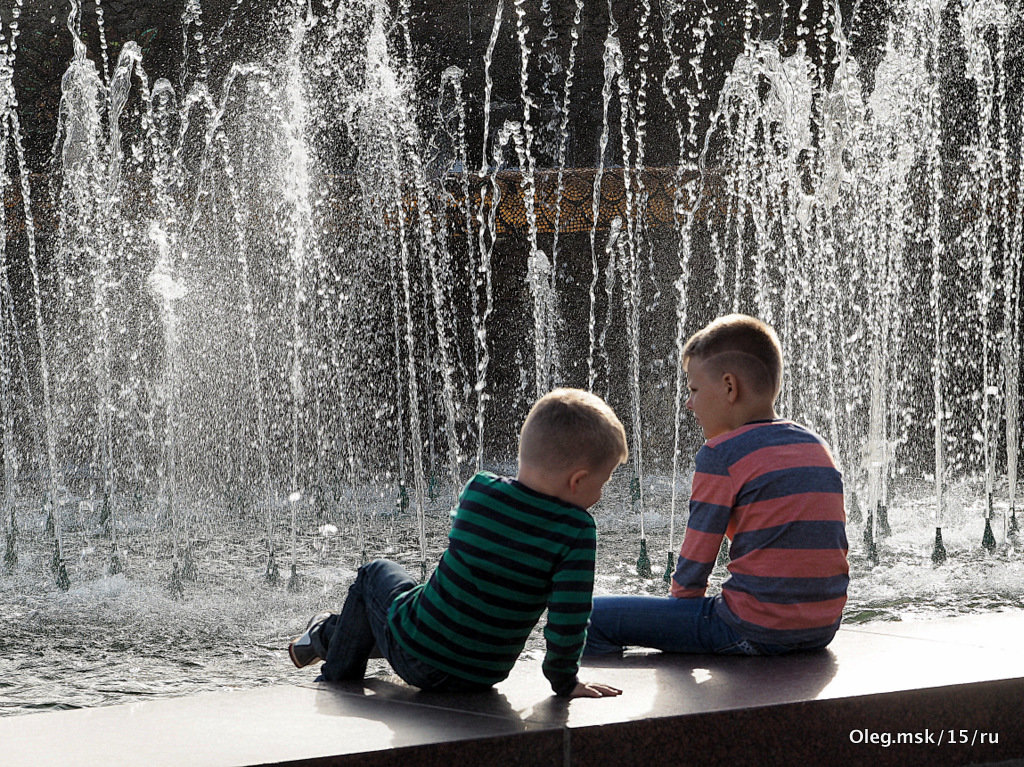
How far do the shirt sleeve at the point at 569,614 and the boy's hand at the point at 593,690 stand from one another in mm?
10

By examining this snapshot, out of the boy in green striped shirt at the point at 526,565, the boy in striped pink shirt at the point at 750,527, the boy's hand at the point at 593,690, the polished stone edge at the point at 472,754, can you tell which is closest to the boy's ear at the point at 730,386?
the boy in striped pink shirt at the point at 750,527

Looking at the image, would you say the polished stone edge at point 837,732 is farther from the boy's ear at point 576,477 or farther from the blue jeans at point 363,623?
the blue jeans at point 363,623

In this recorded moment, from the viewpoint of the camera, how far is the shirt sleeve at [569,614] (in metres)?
1.91

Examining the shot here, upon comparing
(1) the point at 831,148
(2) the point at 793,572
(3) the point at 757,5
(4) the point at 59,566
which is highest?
(3) the point at 757,5

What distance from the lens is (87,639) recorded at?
355 cm

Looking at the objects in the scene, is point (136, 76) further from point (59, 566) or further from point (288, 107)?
point (59, 566)

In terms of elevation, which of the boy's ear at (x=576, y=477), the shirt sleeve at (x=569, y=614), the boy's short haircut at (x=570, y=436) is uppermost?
the boy's short haircut at (x=570, y=436)

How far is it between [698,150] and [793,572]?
8.11 meters

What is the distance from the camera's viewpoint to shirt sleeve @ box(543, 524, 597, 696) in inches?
75.3

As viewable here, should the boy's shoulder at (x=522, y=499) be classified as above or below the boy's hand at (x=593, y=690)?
above

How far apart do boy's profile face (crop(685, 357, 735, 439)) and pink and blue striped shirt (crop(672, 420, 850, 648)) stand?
1.9 inches

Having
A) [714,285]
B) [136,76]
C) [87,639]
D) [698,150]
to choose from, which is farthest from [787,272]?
[87,639]

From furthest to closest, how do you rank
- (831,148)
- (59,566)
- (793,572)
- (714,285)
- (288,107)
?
(288,107)
(714,285)
(831,148)
(59,566)
(793,572)

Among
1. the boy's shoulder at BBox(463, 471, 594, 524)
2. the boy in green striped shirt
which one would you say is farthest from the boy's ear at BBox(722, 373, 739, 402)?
the boy's shoulder at BBox(463, 471, 594, 524)
